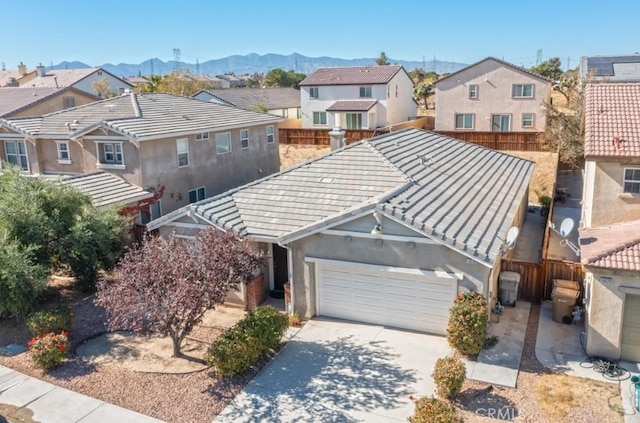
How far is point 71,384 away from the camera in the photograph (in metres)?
12.8

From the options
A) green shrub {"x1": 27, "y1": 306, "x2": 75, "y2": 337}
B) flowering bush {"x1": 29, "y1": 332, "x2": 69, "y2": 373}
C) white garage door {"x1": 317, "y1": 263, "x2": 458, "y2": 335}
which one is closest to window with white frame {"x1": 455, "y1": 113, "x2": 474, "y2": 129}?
white garage door {"x1": 317, "y1": 263, "x2": 458, "y2": 335}

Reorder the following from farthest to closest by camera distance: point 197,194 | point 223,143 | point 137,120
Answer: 1. point 223,143
2. point 197,194
3. point 137,120

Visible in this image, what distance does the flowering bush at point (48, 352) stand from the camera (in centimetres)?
1336

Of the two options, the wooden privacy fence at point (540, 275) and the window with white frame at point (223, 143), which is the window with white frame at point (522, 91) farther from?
the wooden privacy fence at point (540, 275)

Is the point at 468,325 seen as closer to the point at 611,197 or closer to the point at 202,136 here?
the point at 611,197

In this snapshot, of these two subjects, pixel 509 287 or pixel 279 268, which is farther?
pixel 279 268

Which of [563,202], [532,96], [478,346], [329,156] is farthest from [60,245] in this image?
[532,96]

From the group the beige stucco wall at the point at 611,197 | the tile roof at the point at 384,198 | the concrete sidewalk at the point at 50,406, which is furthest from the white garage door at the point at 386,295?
the concrete sidewalk at the point at 50,406

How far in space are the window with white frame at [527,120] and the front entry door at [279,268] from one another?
3222 cm

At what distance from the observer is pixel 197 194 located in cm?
2786

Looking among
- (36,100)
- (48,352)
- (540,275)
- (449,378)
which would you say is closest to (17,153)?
(36,100)

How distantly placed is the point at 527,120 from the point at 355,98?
15770 mm

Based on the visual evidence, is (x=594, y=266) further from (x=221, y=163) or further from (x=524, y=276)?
(x=221, y=163)

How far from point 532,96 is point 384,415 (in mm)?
37274
